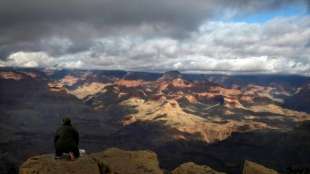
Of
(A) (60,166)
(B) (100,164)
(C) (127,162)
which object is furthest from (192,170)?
(A) (60,166)

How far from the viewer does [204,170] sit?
3481 centimetres

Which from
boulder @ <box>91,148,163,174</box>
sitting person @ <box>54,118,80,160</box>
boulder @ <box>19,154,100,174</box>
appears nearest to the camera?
A: boulder @ <box>19,154,100,174</box>

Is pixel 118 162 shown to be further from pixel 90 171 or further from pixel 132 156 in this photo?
pixel 90 171

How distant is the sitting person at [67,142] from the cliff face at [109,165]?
2.20 ft

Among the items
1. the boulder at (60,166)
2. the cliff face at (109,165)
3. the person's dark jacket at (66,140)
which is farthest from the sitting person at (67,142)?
the boulder at (60,166)

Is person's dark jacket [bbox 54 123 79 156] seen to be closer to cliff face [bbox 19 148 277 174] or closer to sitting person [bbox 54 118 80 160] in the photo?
sitting person [bbox 54 118 80 160]

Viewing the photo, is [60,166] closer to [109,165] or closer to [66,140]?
[66,140]

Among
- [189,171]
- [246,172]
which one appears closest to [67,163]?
[189,171]

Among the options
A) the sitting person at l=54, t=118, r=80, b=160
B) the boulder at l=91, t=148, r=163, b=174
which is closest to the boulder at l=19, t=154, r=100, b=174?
the sitting person at l=54, t=118, r=80, b=160

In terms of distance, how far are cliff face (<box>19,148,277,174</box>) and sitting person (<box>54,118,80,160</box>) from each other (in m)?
0.67

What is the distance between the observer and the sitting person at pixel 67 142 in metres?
29.0

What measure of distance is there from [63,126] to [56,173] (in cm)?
420

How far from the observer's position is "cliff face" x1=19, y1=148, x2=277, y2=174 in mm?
27281

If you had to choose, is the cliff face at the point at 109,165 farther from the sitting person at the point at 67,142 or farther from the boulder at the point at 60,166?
the sitting person at the point at 67,142
